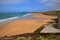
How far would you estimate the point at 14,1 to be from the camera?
9.50ft

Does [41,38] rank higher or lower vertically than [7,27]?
lower

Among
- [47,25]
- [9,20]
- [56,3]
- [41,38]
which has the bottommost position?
[41,38]

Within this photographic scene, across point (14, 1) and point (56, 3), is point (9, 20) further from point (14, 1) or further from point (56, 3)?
point (56, 3)

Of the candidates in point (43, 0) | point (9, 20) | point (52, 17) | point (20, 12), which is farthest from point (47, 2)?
point (9, 20)

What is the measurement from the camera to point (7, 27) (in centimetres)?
286

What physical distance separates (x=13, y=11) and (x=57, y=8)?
755 mm

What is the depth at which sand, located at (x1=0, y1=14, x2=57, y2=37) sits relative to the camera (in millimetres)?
2842

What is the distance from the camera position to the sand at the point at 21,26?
2842 millimetres

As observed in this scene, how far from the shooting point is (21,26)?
285 cm

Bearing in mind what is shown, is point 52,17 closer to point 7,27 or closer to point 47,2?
point 47,2

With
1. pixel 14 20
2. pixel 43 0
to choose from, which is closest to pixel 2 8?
pixel 14 20

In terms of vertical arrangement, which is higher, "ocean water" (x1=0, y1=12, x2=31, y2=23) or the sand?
"ocean water" (x1=0, y1=12, x2=31, y2=23)

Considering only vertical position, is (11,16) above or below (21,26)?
above

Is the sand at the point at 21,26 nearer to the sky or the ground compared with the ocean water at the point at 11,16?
nearer to the ground
